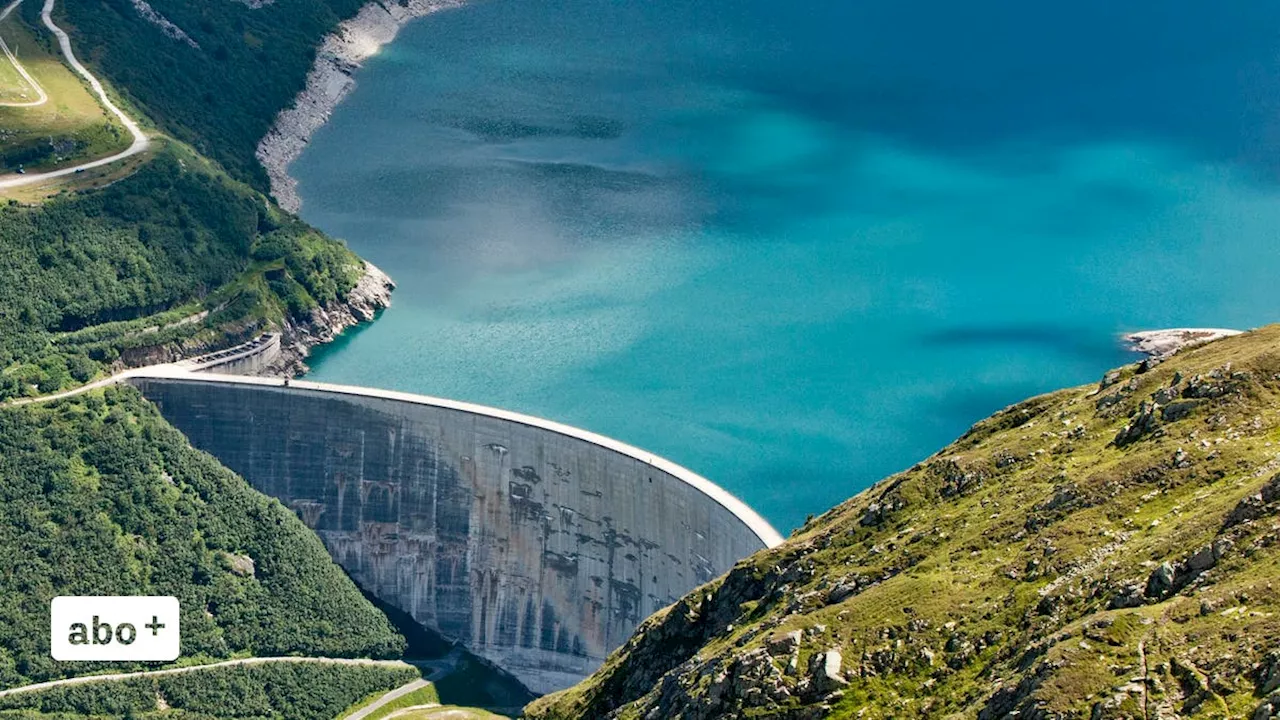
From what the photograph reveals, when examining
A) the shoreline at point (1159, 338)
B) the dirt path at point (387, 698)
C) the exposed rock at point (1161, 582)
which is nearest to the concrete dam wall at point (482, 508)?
the dirt path at point (387, 698)

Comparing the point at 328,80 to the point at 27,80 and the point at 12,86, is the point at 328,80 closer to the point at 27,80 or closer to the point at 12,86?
the point at 27,80

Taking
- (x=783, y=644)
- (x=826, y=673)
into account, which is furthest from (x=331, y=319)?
(x=826, y=673)

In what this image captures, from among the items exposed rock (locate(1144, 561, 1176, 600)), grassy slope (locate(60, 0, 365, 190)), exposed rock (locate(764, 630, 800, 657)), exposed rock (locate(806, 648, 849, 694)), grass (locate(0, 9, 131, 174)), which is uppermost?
grassy slope (locate(60, 0, 365, 190))

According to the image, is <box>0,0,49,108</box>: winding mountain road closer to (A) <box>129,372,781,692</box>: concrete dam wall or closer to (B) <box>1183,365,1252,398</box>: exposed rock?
(A) <box>129,372,781,692</box>: concrete dam wall

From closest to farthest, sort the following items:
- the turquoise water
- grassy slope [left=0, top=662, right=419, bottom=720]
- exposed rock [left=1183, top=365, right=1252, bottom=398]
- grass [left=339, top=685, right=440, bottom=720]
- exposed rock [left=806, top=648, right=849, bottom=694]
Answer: exposed rock [left=806, top=648, right=849, bottom=694], exposed rock [left=1183, top=365, right=1252, bottom=398], grassy slope [left=0, top=662, right=419, bottom=720], grass [left=339, top=685, right=440, bottom=720], the turquoise water

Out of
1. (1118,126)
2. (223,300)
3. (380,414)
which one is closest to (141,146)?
(223,300)

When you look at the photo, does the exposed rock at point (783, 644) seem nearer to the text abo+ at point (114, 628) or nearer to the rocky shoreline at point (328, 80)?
the text abo+ at point (114, 628)

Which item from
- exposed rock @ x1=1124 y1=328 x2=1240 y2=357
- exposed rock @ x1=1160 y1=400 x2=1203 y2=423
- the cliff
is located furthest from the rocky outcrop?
exposed rock @ x1=1160 y1=400 x2=1203 y2=423

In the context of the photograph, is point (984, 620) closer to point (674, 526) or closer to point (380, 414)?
point (674, 526)
